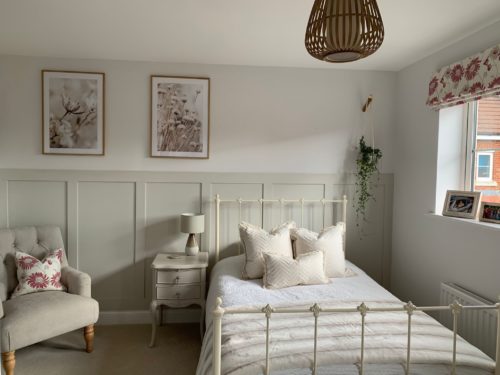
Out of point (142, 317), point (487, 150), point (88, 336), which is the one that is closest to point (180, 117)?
point (142, 317)

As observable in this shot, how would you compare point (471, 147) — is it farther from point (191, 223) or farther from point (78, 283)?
point (78, 283)

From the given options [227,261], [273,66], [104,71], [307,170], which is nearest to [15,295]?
[227,261]

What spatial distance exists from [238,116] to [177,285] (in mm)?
1566

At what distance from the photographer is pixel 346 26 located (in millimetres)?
1511

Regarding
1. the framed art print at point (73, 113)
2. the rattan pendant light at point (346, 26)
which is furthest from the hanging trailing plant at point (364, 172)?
the framed art print at point (73, 113)

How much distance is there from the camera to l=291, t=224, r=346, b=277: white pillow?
10.5 ft

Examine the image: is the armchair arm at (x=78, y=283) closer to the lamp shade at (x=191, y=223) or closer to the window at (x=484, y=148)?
the lamp shade at (x=191, y=223)

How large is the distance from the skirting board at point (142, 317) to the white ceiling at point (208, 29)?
226cm

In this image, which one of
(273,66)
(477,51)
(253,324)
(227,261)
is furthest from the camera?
(273,66)

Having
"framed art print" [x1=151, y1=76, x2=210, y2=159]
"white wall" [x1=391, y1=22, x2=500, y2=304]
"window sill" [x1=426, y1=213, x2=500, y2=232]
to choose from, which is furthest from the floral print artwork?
"window sill" [x1=426, y1=213, x2=500, y2=232]

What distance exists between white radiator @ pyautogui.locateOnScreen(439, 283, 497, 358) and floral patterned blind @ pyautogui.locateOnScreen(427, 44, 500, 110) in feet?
4.27

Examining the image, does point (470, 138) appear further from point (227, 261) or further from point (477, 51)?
point (227, 261)

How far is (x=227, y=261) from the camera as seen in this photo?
11.5 ft

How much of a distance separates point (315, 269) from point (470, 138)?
153cm
